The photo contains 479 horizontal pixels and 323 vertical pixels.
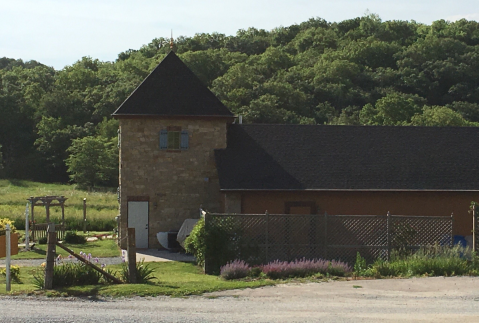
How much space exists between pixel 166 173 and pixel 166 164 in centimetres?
39

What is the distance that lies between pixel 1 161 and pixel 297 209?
62.4 metres

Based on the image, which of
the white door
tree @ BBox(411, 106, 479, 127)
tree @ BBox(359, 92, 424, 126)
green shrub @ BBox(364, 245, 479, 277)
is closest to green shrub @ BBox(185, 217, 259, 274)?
green shrub @ BBox(364, 245, 479, 277)

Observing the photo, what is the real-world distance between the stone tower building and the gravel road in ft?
42.8

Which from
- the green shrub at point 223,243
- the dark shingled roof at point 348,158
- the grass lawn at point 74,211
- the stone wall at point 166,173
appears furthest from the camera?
the grass lawn at point 74,211

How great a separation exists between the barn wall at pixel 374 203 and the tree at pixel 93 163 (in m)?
47.8

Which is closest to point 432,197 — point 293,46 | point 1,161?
point 1,161

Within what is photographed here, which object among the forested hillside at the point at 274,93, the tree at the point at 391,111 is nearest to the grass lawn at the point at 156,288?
the forested hillside at the point at 274,93

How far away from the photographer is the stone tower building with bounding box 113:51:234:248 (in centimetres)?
2842

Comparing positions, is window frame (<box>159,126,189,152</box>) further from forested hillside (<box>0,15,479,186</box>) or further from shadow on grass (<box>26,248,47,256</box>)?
forested hillside (<box>0,15,479,186</box>)

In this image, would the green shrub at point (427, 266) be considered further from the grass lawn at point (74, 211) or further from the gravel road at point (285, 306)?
the grass lawn at point (74, 211)

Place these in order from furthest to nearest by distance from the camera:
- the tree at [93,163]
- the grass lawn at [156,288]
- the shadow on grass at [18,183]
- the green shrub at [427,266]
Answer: the tree at [93,163], the shadow on grass at [18,183], the green shrub at [427,266], the grass lawn at [156,288]

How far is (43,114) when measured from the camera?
289 ft

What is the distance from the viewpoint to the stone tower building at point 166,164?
2842cm

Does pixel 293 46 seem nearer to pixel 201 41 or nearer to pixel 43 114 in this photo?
pixel 201 41
